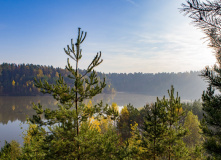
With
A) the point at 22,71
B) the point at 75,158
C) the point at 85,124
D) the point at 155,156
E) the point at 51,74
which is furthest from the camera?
the point at 51,74

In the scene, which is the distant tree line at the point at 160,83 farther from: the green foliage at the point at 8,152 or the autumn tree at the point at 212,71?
the autumn tree at the point at 212,71

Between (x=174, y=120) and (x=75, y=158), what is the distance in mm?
5238

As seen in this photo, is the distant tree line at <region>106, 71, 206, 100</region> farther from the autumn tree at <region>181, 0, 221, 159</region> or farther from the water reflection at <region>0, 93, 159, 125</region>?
the autumn tree at <region>181, 0, 221, 159</region>

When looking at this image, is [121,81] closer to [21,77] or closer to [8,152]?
[21,77]

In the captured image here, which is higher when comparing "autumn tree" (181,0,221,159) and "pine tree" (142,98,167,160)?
"autumn tree" (181,0,221,159)

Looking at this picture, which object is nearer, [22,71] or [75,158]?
[75,158]

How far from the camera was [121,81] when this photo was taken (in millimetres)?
195125

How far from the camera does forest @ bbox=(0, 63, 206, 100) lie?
10731 centimetres

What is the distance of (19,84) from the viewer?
110688 millimetres

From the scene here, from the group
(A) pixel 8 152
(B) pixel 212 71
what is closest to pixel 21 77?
(A) pixel 8 152

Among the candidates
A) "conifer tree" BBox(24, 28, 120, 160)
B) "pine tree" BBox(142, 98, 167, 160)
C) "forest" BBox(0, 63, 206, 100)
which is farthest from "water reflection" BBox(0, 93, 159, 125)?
"pine tree" BBox(142, 98, 167, 160)

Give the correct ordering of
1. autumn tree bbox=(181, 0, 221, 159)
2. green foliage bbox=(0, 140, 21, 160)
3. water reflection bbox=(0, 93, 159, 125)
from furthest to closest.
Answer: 1. water reflection bbox=(0, 93, 159, 125)
2. green foliage bbox=(0, 140, 21, 160)
3. autumn tree bbox=(181, 0, 221, 159)

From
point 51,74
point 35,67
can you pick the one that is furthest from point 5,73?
point 51,74

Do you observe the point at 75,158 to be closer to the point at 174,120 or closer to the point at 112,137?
the point at 112,137
